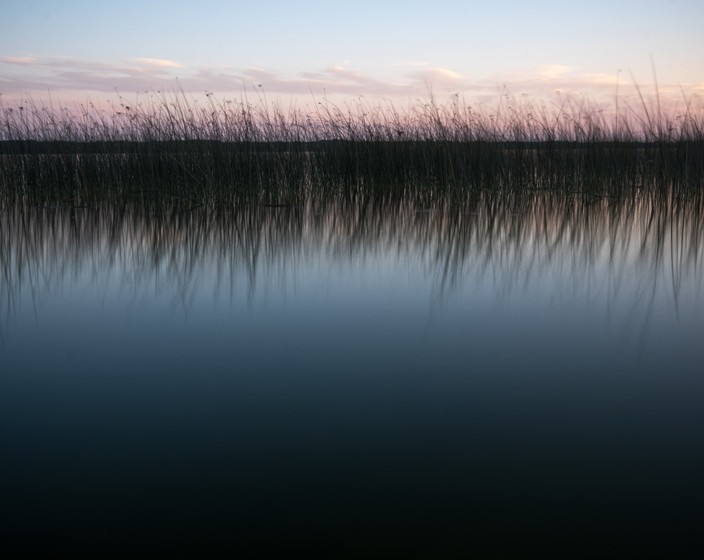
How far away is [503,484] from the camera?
1.31 m

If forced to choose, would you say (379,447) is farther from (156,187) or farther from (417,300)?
(156,187)

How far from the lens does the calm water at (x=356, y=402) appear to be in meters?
1.20

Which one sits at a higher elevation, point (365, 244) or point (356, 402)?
point (365, 244)

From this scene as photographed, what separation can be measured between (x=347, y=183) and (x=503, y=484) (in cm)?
683

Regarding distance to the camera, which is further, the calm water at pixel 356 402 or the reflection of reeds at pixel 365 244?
the reflection of reeds at pixel 365 244

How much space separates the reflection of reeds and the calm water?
0.12 ft

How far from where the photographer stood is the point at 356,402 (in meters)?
1.72

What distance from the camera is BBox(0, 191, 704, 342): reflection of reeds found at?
10.9 ft

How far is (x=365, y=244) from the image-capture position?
4465 mm

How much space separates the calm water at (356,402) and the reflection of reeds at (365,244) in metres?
0.04

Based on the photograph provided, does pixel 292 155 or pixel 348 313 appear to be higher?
pixel 292 155

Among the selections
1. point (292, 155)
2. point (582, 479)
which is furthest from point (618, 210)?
point (582, 479)

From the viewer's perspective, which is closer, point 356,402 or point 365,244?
point 356,402

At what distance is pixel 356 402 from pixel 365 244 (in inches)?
110
